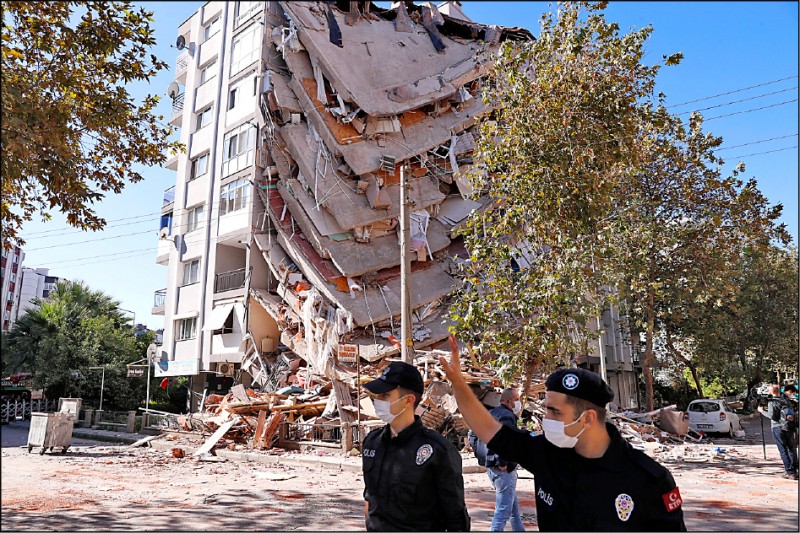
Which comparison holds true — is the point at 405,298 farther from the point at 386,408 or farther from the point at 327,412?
the point at 386,408

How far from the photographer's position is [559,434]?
307 centimetres

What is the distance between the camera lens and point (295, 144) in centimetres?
2480

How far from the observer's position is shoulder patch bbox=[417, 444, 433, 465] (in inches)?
141

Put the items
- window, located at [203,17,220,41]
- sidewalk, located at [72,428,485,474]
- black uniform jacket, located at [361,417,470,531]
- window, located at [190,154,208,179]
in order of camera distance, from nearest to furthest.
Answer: black uniform jacket, located at [361,417,470,531] < sidewalk, located at [72,428,485,474] < window, located at [190,154,208,179] < window, located at [203,17,220,41]

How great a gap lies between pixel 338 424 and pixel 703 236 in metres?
14.6

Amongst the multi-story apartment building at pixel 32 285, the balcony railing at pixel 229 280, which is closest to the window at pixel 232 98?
the balcony railing at pixel 229 280

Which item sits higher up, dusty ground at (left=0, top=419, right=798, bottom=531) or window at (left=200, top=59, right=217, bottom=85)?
window at (left=200, top=59, right=217, bottom=85)

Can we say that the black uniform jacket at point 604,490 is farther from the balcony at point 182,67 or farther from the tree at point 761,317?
the balcony at point 182,67

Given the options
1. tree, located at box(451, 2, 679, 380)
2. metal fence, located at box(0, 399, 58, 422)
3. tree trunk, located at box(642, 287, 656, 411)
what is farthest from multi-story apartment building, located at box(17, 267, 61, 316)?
tree, located at box(451, 2, 679, 380)

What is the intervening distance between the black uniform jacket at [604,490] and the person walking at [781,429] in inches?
433

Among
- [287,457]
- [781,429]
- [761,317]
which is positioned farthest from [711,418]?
[287,457]

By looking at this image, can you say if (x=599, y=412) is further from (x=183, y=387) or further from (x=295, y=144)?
(x=183, y=387)

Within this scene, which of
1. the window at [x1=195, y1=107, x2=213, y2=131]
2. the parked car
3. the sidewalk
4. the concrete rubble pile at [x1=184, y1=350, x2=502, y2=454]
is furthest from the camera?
the window at [x1=195, y1=107, x2=213, y2=131]

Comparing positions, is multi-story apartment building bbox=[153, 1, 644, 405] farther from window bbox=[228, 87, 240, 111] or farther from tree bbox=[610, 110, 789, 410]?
tree bbox=[610, 110, 789, 410]
